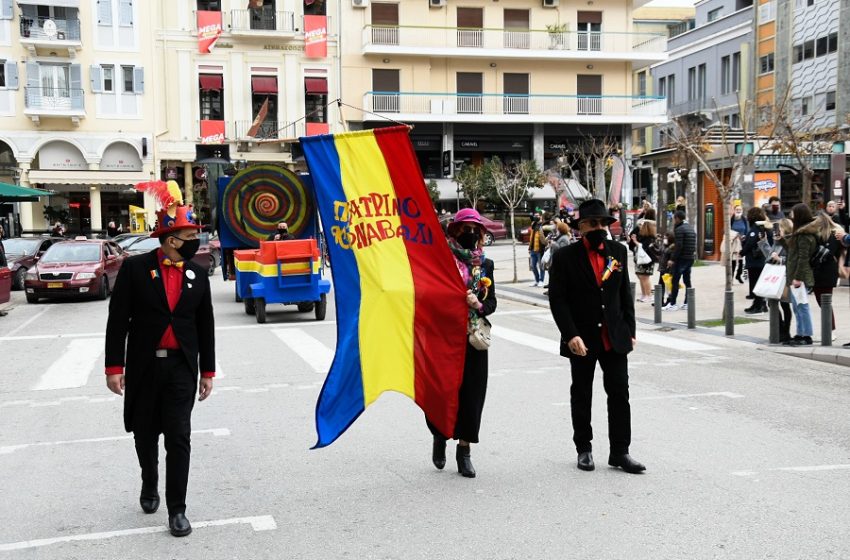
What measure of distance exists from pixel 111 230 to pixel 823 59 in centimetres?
3623

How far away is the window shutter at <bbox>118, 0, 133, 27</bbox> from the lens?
1660 inches

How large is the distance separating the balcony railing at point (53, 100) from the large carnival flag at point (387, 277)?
130ft

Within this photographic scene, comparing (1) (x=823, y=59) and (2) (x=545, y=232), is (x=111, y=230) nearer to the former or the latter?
(2) (x=545, y=232)

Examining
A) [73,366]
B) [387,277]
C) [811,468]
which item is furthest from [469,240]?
[73,366]

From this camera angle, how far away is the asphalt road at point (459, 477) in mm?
4840

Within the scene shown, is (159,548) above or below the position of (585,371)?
below

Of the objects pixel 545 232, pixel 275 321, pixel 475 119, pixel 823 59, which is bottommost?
pixel 275 321

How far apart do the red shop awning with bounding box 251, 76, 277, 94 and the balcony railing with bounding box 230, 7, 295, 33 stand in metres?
2.36

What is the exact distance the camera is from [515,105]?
46719 mm

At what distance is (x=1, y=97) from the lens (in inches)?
1618

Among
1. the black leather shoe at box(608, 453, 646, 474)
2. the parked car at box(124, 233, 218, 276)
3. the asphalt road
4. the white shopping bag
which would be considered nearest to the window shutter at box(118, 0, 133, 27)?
the parked car at box(124, 233, 218, 276)

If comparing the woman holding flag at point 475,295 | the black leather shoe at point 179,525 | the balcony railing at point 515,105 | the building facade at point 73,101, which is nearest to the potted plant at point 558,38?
the balcony railing at point 515,105

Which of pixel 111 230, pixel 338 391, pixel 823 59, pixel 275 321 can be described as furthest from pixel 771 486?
pixel 823 59

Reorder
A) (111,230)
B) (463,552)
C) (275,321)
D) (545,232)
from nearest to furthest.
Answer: (463,552) → (275,321) → (545,232) → (111,230)
